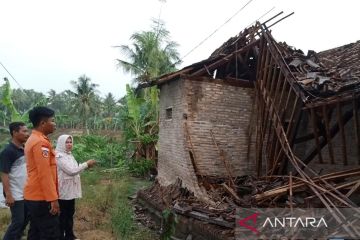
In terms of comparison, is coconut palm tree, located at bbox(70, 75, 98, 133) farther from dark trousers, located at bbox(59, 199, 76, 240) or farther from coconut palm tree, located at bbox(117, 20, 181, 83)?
dark trousers, located at bbox(59, 199, 76, 240)

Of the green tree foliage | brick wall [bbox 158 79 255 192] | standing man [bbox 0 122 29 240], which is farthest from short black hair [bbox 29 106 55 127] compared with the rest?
the green tree foliage

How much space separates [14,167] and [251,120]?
237 inches

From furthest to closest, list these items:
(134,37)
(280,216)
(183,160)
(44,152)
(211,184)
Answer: (134,37) → (183,160) → (211,184) → (280,216) → (44,152)

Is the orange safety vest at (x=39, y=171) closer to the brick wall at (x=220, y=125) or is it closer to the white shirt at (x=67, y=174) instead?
the white shirt at (x=67, y=174)

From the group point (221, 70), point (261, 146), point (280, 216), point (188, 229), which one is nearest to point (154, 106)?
point (221, 70)

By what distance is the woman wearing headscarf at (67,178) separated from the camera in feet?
17.0

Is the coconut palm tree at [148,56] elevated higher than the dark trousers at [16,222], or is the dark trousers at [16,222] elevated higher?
the coconut palm tree at [148,56]

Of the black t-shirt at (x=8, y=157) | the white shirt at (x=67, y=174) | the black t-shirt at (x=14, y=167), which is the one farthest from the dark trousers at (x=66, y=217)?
the black t-shirt at (x=8, y=157)

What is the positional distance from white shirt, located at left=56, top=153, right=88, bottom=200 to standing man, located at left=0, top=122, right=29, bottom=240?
0.53 m

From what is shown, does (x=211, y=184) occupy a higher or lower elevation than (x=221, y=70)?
lower

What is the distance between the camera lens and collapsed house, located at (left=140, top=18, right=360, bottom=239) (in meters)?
7.07

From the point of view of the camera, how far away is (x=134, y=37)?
23.7 meters

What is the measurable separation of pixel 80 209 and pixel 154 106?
805 cm

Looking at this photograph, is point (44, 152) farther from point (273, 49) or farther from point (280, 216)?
point (273, 49)
